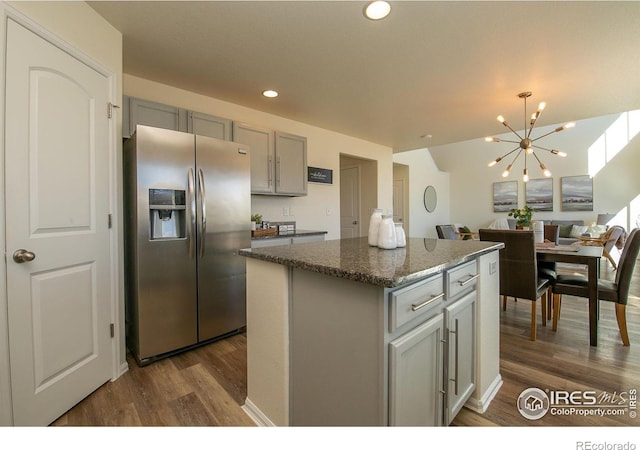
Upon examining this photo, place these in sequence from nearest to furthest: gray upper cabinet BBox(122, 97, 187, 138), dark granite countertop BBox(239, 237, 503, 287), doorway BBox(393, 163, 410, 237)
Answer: dark granite countertop BBox(239, 237, 503, 287), gray upper cabinet BBox(122, 97, 187, 138), doorway BBox(393, 163, 410, 237)

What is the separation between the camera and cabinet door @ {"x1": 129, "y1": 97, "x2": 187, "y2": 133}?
91.1 inches

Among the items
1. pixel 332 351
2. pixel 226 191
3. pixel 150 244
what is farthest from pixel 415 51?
pixel 150 244

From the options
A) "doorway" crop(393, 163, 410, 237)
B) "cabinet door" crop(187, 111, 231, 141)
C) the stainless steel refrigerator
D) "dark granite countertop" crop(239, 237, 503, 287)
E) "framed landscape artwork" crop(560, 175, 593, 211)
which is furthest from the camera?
"doorway" crop(393, 163, 410, 237)

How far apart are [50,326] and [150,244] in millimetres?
693

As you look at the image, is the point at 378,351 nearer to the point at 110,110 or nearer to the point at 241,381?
the point at 241,381

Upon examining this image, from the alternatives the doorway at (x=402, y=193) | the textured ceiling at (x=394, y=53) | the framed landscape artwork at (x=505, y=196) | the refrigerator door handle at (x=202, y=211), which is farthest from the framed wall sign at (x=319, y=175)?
the framed landscape artwork at (x=505, y=196)

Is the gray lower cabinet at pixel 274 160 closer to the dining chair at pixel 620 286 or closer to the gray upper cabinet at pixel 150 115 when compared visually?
the gray upper cabinet at pixel 150 115

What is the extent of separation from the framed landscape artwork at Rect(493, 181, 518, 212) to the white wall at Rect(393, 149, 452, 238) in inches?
51.2

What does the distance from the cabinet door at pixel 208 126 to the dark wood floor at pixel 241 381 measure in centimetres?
191

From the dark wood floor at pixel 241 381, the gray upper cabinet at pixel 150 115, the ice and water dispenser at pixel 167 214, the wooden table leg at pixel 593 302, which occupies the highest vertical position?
the gray upper cabinet at pixel 150 115

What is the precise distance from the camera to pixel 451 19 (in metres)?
1.83

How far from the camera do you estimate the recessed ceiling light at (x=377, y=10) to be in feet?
5.50

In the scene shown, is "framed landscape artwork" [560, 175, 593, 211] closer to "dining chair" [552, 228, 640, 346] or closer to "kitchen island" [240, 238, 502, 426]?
"dining chair" [552, 228, 640, 346]

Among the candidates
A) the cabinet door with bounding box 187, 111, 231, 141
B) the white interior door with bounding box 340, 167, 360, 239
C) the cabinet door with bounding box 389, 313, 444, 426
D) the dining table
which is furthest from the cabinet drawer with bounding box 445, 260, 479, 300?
the white interior door with bounding box 340, 167, 360, 239
